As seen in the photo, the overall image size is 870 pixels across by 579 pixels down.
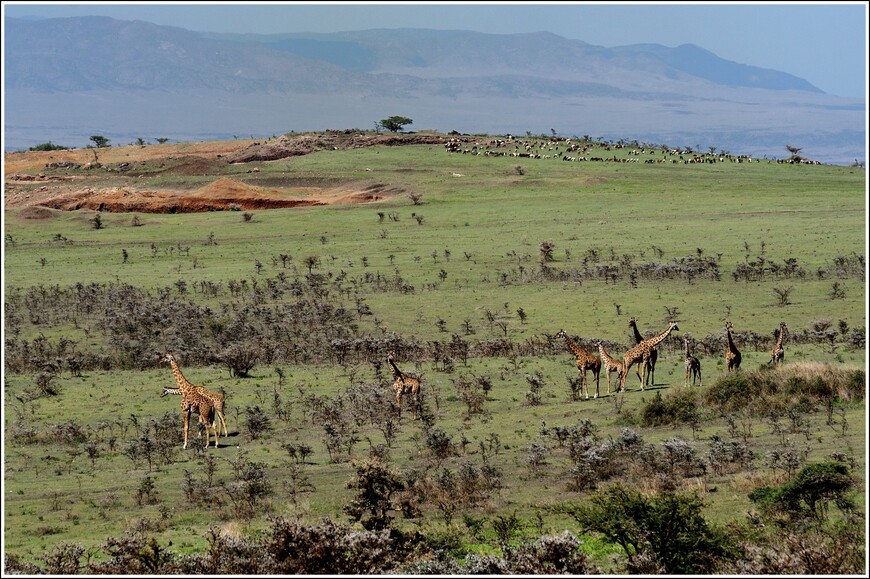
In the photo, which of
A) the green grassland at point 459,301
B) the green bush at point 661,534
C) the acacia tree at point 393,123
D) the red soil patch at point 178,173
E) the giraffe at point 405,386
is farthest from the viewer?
the acacia tree at point 393,123

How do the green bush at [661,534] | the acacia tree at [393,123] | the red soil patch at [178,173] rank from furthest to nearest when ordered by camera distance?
the acacia tree at [393,123]
the red soil patch at [178,173]
the green bush at [661,534]

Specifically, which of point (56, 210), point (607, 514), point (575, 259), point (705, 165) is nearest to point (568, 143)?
point (705, 165)

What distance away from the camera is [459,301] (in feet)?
136


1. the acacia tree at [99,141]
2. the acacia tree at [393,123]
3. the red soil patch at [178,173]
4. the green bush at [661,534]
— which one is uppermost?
the acacia tree at [393,123]

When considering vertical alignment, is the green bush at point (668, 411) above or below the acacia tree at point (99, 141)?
below

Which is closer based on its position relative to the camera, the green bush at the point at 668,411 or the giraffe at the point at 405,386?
the green bush at the point at 668,411

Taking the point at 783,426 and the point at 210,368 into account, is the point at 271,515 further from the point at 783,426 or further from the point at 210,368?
the point at 210,368

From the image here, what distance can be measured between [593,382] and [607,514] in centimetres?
1235

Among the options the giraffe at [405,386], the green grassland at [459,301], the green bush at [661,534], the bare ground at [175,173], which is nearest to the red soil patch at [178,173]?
the bare ground at [175,173]

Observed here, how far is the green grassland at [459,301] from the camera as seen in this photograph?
19.5 meters

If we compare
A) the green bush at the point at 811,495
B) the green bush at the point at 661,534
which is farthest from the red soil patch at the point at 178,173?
the green bush at the point at 661,534

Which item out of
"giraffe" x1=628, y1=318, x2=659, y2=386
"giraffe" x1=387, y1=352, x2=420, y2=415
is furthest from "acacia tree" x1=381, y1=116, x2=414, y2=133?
"giraffe" x1=387, y1=352, x2=420, y2=415

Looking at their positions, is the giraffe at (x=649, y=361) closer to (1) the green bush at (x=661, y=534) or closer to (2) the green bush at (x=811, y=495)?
(2) the green bush at (x=811, y=495)

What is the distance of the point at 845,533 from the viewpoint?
15.2 meters
